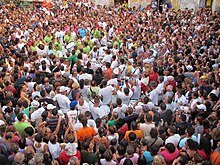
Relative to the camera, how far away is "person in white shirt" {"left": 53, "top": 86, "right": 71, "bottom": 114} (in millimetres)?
7633

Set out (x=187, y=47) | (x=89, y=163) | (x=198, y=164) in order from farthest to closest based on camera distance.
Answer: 1. (x=187, y=47)
2. (x=89, y=163)
3. (x=198, y=164)

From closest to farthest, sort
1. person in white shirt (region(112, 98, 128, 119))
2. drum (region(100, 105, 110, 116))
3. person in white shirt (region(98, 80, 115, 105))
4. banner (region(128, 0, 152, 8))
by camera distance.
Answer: person in white shirt (region(112, 98, 128, 119)), drum (region(100, 105, 110, 116)), person in white shirt (region(98, 80, 115, 105)), banner (region(128, 0, 152, 8))

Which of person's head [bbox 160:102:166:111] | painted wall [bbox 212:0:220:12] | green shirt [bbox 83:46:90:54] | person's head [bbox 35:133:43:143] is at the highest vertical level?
painted wall [bbox 212:0:220:12]

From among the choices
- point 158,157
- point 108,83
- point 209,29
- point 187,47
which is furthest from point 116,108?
point 209,29

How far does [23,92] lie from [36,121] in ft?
4.28

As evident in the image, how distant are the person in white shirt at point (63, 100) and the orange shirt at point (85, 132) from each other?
1.44 m

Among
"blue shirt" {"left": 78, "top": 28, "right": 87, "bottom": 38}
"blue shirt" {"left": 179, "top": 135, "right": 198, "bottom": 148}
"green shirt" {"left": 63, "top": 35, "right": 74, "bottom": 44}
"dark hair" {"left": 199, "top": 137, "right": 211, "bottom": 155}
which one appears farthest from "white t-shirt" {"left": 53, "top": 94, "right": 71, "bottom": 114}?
"blue shirt" {"left": 78, "top": 28, "right": 87, "bottom": 38}

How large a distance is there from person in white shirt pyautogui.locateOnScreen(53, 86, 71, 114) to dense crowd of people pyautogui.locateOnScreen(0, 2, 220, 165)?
0.02 metres

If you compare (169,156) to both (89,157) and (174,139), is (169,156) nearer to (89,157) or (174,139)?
(174,139)

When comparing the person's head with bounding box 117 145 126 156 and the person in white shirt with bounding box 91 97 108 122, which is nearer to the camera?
the person's head with bounding box 117 145 126 156

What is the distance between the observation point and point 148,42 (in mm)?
12820

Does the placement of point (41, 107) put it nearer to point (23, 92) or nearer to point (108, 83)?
point (23, 92)

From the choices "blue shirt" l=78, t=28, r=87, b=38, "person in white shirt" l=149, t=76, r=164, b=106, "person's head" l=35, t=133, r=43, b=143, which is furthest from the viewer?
"blue shirt" l=78, t=28, r=87, b=38

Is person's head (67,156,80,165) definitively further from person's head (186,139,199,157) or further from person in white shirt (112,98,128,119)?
person in white shirt (112,98,128,119)
